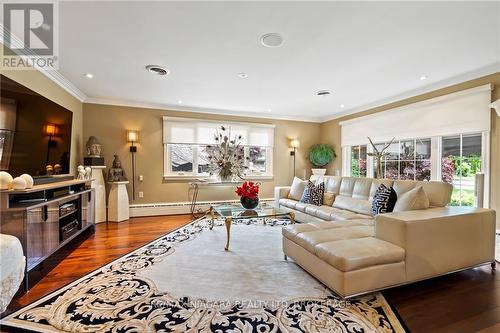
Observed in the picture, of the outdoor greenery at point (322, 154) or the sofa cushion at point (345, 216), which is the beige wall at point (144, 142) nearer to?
the outdoor greenery at point (322, 154)

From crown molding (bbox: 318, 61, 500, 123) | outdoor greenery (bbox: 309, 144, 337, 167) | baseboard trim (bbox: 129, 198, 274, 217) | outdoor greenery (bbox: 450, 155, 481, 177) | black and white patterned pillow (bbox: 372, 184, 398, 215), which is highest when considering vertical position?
crown molding (bbox: 318, 61, 500, 123)

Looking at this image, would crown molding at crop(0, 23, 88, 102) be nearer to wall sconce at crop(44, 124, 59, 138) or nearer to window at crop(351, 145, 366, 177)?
wall sconce at crop(44, 124, 59, 138)

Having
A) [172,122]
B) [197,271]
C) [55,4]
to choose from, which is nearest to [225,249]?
[197,271]

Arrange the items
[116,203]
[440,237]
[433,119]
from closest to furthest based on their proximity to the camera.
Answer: [440,237] → [433,119] → [116,203]

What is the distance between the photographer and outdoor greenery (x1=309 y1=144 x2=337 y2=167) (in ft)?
20.5

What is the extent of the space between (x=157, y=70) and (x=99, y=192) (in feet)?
8.97

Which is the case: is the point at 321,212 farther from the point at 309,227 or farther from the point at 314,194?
the point at 309,227

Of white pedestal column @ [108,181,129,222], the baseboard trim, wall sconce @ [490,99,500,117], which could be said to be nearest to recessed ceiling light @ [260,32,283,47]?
wall sconce @ [490,99,500,117]

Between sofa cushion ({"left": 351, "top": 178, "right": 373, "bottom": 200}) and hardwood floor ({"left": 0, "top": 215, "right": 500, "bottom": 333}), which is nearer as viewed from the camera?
hardwood floor ({"left": 0, "top": 215, "right": 500, "bottom": 333})

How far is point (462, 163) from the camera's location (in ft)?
12.2

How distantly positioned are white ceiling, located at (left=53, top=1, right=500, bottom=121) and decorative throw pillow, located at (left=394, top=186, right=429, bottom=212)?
1.67m

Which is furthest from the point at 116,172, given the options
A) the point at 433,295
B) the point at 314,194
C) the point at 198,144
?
the point at 433,295

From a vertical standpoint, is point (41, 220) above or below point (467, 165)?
below

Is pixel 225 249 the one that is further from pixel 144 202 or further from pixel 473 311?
A: pixel 144 202
